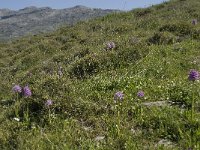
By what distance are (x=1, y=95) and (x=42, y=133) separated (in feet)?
24.3

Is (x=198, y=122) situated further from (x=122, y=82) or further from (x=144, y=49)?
(x=144, y=49)

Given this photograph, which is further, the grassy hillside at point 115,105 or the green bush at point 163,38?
the green bush at point 163,38

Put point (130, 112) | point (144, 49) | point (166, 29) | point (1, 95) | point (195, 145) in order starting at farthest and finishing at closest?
point (166, 29)
point (1, 95)
point (144, 49)
point (130, 112)
point (195, 145)

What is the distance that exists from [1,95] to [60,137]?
25.4 feet

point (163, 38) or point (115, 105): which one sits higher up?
point (163, 38)

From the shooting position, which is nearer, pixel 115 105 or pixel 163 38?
pixel 115 105

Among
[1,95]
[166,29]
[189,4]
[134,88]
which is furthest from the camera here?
[189,4]

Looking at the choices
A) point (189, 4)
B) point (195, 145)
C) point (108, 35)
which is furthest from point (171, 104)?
point (189, 4)

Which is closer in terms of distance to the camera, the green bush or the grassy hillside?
the grassy hillside

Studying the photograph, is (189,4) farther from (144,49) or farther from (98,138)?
(98,138)

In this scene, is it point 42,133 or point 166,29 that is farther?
point 166,29

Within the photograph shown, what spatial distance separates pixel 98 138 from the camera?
26.2ft

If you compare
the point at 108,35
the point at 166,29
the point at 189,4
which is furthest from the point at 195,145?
the point at 189,4

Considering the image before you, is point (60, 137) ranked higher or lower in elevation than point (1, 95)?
higher
